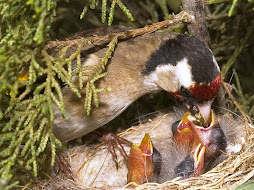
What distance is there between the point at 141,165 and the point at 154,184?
193 mm

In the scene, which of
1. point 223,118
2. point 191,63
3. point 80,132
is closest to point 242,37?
point 223,118

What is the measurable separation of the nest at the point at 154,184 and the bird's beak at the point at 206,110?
218mm

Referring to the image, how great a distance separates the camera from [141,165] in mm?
2768

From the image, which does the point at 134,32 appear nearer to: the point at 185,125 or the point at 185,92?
the point at 185,92

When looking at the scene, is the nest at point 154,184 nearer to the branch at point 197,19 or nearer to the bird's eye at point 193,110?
the bird's eye at point 193,110

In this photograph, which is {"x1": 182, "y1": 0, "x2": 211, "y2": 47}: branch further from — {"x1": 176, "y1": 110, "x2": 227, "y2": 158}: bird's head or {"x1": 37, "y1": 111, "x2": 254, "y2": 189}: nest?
{"x1": 37, "y1": 111, "x2": 254, "y2": 189}: nest

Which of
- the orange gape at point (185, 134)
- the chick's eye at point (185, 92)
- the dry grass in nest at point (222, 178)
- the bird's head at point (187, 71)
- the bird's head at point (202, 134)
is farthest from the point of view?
the orange gape at point (185, 134)

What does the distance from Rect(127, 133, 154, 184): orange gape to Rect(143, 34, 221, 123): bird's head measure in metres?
0.36

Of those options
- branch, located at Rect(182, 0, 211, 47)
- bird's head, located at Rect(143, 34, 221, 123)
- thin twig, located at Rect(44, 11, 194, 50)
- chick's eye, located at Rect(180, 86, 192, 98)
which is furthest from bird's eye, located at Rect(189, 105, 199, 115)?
thin twig, located at Rect(44, 11, 194, 50)

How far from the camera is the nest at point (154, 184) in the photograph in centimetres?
251

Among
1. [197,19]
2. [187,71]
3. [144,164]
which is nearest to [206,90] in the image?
[187,71]

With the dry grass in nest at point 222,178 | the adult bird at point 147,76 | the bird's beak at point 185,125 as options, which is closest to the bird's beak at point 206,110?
the adult bird at point 147,76

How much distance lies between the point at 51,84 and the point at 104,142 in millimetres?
1129

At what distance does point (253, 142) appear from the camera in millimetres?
2766
